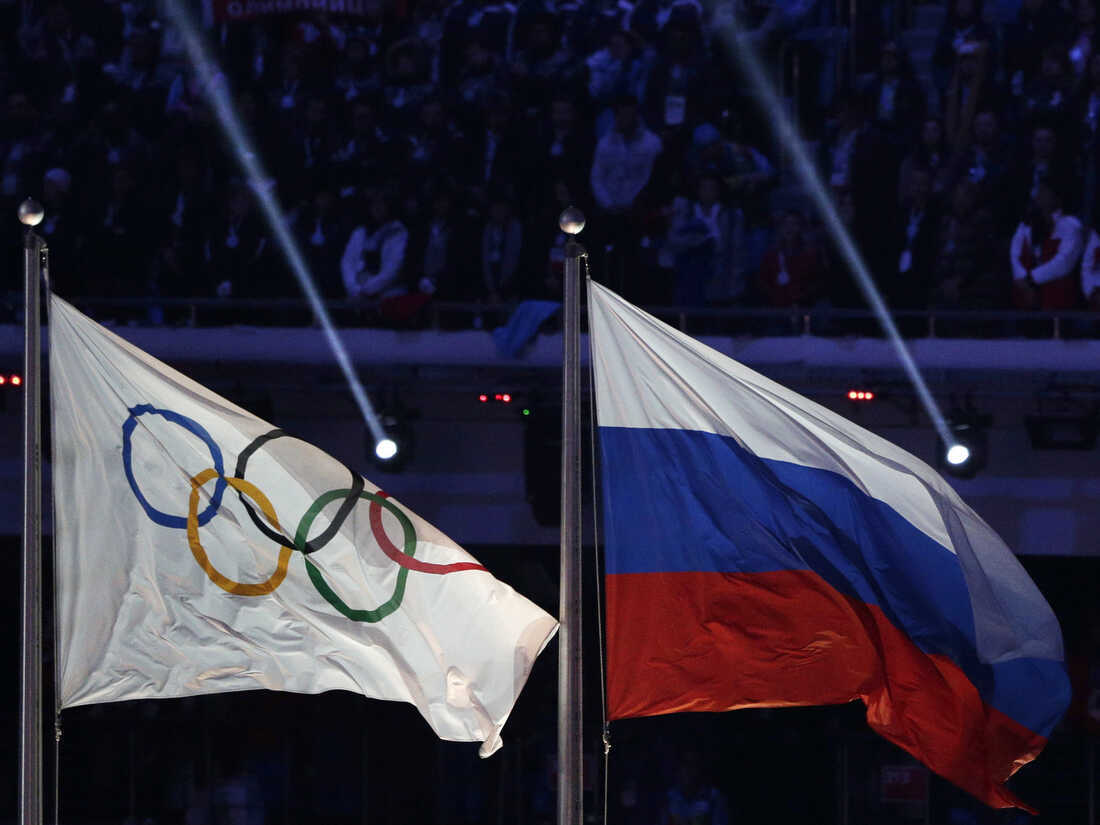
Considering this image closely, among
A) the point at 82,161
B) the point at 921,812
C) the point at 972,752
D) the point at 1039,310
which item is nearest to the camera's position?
the point at 972,752

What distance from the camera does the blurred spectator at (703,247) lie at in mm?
13016

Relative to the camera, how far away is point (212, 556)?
26.3ft

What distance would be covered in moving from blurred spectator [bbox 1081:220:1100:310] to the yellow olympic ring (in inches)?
264

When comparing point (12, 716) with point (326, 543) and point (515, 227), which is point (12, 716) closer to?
point (515, 227)

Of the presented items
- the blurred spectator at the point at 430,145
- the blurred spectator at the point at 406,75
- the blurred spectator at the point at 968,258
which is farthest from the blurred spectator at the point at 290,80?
the blurred spectator at the point at 968,258

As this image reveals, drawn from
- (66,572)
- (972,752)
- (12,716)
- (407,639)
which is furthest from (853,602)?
(12,716)

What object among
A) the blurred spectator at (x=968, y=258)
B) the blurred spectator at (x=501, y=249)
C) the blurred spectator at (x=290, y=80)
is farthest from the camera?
the blurred spectator at (x=290, y=80)

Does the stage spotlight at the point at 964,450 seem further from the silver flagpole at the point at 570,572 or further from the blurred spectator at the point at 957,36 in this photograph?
Result: the silver flagpole at the point at 570,572

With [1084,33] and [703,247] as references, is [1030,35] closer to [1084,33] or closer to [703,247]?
[1084,33]

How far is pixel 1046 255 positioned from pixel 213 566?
22.3 ft

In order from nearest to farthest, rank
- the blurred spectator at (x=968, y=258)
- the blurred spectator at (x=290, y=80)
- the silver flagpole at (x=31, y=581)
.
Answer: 1. the silver flagpole at (x=31, y=581)
2. the blurred spectator at (x=968, y=258)
3. the blurred spectator at (x=290, y=80)

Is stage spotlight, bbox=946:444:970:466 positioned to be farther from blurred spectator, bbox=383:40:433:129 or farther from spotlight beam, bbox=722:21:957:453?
blurred spectator, bbox=383:40:433:129

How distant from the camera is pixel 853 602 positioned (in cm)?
776

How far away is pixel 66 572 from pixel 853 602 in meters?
3.20
